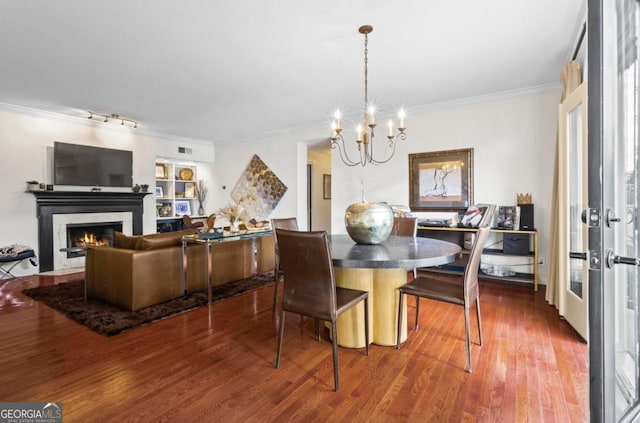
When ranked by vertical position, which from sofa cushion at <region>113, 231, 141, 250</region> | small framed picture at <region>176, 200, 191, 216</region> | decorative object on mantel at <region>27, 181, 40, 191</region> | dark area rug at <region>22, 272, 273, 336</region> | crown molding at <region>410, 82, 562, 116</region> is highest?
crown molding at <region>410, 82, 562, 116</region>

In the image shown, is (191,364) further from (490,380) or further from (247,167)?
(247,167)

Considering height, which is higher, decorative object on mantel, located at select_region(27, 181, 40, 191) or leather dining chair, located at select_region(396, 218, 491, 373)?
decorative object on mantel, located at select_region(27, 181, 40, 191)

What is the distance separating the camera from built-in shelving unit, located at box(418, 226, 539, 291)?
12.5 ft

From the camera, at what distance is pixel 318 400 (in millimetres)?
1703

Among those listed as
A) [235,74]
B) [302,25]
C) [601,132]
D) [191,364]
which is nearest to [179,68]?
[235,74]

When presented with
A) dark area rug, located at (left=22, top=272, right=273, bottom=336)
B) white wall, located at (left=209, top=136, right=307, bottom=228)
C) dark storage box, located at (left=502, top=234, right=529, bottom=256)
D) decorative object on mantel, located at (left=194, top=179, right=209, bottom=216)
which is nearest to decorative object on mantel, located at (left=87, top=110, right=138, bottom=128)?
white wall, located at (left=209, top=136, right=307, bottom=228)

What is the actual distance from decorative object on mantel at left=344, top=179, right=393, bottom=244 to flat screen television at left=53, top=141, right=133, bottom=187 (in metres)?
5.13

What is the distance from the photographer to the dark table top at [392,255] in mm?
1818

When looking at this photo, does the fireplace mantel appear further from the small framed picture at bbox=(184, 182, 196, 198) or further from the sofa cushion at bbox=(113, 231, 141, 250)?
the sofa cushion at bbox=(113, 231, 141, 250)

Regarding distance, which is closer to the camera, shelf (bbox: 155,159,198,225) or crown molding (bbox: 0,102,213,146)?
crown molding (bbox: 0,102,213,146)

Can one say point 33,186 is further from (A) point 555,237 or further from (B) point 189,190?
(A) point 555,237

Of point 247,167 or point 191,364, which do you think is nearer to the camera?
point 191,364

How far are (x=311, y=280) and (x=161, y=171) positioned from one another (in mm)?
→ 6297

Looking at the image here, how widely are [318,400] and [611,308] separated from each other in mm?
1372
